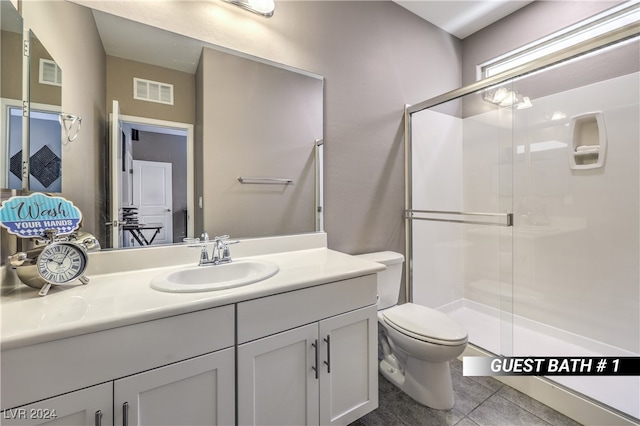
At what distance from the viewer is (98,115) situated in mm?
1142

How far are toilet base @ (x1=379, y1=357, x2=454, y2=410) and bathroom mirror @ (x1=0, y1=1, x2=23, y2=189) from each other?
1968 mm

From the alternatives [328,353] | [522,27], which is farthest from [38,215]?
[522,27]

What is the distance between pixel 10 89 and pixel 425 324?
6.64 ft

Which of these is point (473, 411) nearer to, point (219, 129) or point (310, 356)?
point (310, 356)

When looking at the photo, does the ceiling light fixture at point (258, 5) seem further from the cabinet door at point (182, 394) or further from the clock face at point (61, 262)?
the cabinet door at point (182, 394)

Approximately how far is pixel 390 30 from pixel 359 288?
1.97m

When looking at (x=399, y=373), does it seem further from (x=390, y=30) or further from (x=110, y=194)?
(x=390, y=30)

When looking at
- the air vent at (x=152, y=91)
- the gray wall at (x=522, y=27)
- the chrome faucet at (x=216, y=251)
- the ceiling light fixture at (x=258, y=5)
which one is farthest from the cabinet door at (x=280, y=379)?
the gray wall at (x=522, y=27)

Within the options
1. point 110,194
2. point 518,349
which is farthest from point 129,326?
point 518,349

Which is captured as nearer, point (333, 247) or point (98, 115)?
point (98, 115)

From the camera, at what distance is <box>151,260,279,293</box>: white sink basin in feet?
3.26

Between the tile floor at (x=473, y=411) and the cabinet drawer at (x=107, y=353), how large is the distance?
1.02 m

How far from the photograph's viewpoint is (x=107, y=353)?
2.40 feet

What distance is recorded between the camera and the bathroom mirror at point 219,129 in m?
1.20
